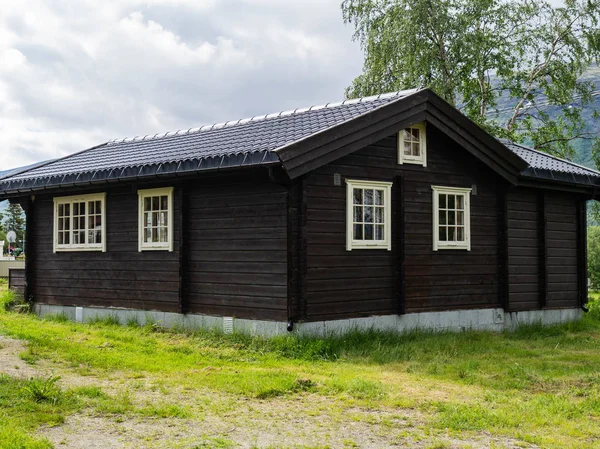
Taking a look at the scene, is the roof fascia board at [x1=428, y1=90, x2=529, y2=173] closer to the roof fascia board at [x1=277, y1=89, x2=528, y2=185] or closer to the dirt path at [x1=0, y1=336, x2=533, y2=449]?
the roof fascia board at [x1=277, y1=89, x2=528, y2=185]

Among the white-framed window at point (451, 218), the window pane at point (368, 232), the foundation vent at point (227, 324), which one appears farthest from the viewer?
the white-framed window at point (451, 218)

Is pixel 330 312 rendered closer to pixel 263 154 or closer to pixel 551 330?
pixel 263 154

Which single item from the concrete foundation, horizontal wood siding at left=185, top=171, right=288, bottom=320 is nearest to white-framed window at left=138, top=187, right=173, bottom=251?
horizontal wood siding at left=185, top=171, right=288, bottom=320

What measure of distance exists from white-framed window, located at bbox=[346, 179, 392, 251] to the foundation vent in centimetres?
222

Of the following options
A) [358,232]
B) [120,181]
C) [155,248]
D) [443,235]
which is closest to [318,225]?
[358,232]

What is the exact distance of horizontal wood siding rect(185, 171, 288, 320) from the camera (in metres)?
11.9

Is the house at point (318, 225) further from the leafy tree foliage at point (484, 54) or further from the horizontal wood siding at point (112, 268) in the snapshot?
the leafy tree foliage at point (484, 54)

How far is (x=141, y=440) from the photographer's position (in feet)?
21.4

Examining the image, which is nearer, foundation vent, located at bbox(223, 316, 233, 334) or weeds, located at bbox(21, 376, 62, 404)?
weeds, located at bbox(21, 376, 62, 404)

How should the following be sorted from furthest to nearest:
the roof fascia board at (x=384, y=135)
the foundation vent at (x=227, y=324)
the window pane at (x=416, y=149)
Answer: the window pane at (x=416, y=149)
the foundation vent at (x=227, y=324)
the roof fascia board at (x=384, y=135)

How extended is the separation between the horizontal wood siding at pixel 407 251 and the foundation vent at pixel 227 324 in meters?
1.47

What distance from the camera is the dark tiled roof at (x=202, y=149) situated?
11992mm

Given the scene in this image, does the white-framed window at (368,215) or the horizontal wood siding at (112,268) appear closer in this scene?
the white-framed window at (368,215)

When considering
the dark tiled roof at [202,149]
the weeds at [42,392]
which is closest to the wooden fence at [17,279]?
the dark tiled roof at [202,149]
